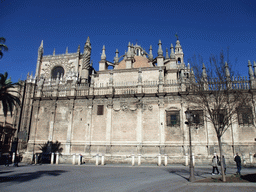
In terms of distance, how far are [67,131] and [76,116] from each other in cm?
215

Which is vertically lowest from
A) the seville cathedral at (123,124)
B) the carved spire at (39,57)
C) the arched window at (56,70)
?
the seville cathedral at (123,124)

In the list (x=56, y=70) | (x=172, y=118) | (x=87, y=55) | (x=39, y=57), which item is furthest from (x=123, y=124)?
(x=39, y=57)

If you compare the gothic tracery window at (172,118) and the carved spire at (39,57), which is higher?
the carved spire at (39,57)

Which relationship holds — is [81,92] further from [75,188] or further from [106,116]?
[75,188]

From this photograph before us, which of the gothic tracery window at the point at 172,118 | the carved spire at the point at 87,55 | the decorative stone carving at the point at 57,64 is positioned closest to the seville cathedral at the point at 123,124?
the gothic tracery window at the point at 172,118

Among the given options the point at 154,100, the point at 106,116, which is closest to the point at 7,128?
the point at 106,116

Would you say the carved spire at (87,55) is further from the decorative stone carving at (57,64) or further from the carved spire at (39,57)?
the carved spire at (39,57)

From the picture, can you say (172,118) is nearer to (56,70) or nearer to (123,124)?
(123,124)

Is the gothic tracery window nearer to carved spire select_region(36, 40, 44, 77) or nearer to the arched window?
the arched window

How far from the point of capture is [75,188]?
352 inches

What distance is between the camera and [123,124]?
76.1 feet

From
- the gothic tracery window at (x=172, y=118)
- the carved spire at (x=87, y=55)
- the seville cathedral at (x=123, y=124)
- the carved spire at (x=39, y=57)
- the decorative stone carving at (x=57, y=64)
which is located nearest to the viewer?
the seville cathedral at (x=123, y=124)

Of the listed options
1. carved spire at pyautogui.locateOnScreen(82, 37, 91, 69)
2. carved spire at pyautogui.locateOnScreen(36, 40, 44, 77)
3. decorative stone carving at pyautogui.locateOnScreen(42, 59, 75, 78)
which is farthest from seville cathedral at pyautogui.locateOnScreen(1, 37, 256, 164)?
carved spire at pyautogui.locateOnScreen(36, 40, 44, 77)

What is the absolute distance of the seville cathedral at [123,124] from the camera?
69.3 feet
